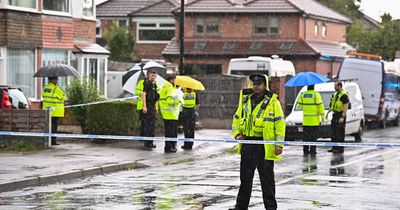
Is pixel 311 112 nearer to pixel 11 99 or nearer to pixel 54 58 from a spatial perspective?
pixel 11 99

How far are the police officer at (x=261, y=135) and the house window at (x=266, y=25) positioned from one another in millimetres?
45858

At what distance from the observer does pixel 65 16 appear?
33375 mm

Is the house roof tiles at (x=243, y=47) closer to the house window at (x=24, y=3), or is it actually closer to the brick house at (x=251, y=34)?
the brick house at (x=251, y=34)

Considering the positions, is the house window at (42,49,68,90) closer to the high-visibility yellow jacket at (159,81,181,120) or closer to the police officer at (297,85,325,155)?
the high-visibility yellow jacket at (159,81,181,120)

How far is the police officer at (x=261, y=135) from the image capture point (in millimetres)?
12289

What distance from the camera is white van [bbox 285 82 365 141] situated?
27375 mm

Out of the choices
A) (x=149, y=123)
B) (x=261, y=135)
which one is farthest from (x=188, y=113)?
(x=261, y=135)

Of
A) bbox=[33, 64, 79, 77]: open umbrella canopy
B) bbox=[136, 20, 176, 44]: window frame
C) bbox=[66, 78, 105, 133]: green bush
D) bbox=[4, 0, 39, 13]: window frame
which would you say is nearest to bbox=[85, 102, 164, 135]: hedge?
bbox=[66, 78, 105, 133]: green bush

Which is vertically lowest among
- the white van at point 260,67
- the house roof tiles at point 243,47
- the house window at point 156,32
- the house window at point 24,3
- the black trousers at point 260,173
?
the black trousers at point 260,173

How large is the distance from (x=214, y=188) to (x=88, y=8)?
22570mm

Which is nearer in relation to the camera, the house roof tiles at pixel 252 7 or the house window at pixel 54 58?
the house window at pixel 54 58

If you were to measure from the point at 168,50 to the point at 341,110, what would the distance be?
34.7 metres

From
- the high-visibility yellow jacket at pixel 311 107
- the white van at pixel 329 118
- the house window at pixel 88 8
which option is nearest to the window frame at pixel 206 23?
the house window at pixel 88 8

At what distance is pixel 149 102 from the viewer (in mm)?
23172
